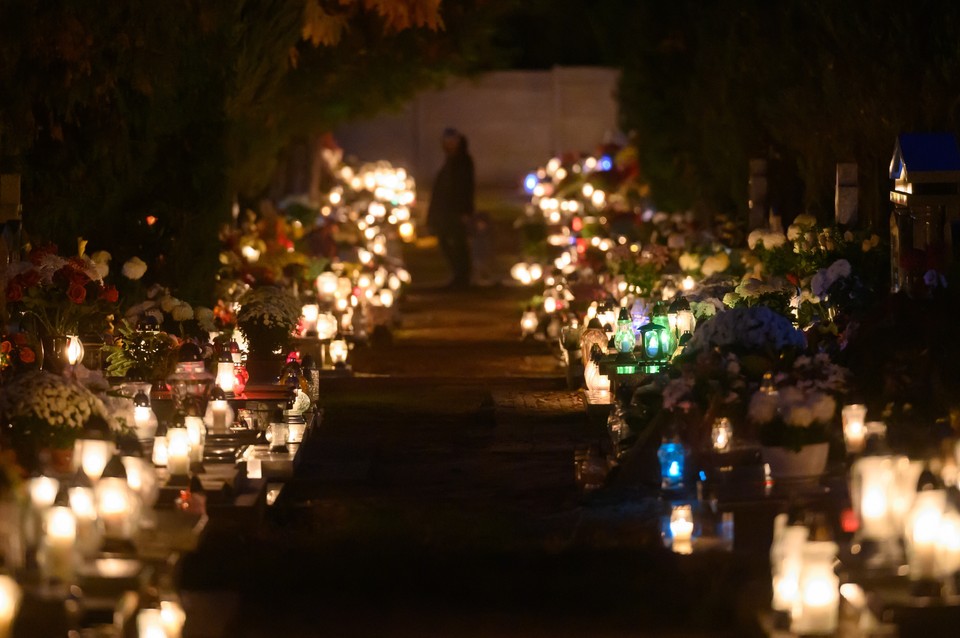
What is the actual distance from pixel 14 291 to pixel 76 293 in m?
0.50

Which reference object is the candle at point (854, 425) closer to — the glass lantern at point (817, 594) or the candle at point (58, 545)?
the glass lantern at point (817, 594)

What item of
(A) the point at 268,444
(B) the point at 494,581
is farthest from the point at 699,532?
(A) the point at 268,444

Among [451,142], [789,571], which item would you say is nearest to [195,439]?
[789,571]

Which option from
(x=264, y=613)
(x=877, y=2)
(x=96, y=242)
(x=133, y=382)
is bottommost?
(x=264, y=613)

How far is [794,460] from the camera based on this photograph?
904cm

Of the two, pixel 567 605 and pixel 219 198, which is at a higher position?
pixel 219 198

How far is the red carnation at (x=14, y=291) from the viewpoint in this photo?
461 inches

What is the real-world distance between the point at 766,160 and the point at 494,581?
36.5 feet

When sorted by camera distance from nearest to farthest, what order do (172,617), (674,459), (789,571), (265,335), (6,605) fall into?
1. (6,605)
2. (172,617)
3. (789,571)
4. (674,459)
5. (265,335)

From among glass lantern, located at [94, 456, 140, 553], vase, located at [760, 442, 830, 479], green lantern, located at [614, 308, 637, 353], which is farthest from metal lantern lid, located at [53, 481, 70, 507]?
green lantern, located at [614, 308, 637, 353]

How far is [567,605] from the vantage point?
7.82 m

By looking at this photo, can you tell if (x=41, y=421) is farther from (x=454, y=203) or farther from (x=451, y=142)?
(x=451, y=142)

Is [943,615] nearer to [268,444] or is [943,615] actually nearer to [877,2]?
[268,444]

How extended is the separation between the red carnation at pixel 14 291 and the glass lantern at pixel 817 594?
6.32m
